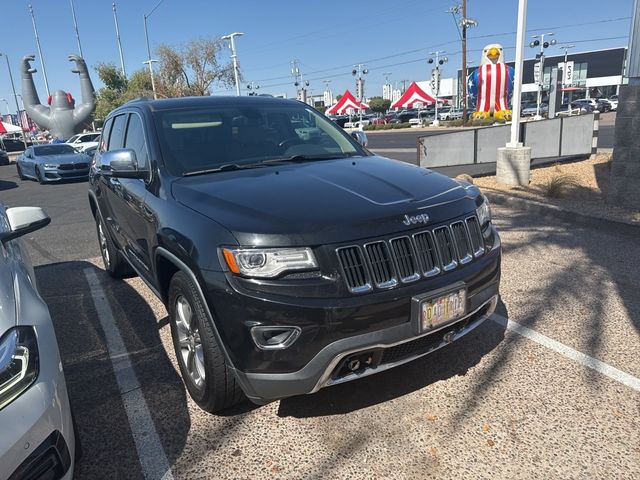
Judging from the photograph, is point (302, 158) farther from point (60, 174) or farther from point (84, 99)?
point (84, 99)

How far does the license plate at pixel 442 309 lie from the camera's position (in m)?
2.48

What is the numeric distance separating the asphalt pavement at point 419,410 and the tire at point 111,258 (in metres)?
0.84

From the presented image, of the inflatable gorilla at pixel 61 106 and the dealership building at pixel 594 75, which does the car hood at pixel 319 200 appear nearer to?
the inflatable gorilla at pixel 61 106

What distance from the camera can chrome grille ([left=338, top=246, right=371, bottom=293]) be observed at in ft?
7.70

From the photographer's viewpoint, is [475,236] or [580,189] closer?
[475,236]

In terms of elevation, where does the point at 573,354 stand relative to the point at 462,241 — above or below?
below

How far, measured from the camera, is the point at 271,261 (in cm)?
232

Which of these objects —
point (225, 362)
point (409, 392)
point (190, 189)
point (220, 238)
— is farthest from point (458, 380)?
point (190, 189)

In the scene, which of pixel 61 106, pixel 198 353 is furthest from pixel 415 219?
pixel 61 106

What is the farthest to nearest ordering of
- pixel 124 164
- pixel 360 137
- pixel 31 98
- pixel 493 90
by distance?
pixel 31 98
pixel 493 90
pixel 360 137
pixel 124 164

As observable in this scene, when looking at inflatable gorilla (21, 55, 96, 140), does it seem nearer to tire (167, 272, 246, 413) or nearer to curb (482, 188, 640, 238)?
curb (482, 188, 640, 238)

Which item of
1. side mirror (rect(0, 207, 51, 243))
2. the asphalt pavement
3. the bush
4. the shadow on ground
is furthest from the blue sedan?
side mirror (rect(0, 207, 51, 243))

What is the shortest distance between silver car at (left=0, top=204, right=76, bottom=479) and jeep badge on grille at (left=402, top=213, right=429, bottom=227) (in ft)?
5.70

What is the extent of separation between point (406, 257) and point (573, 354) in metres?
1.72
